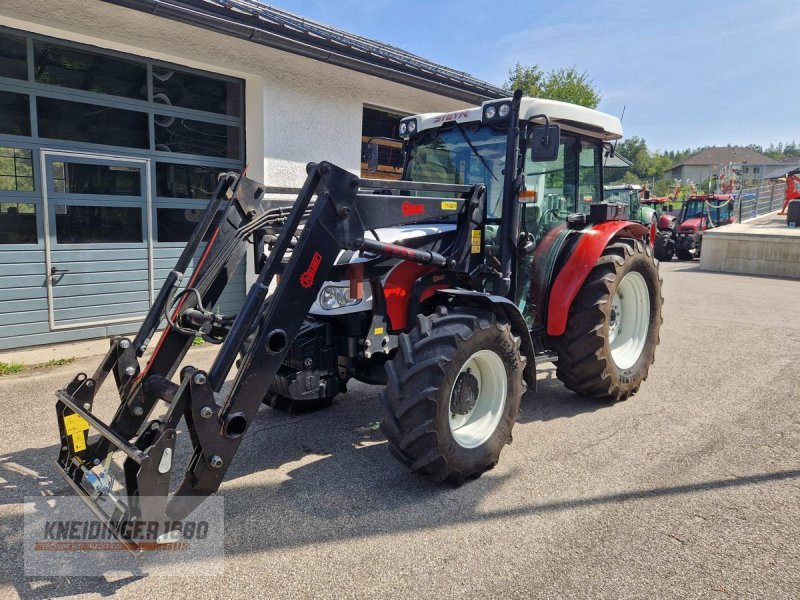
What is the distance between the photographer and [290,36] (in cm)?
672

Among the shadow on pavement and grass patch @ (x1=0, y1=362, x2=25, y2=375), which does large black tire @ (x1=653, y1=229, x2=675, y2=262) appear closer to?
the shadow on pavement

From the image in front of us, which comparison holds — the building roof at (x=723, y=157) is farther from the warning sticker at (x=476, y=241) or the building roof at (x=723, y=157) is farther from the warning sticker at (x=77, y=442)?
the warning sticker at (x=77, y=442)

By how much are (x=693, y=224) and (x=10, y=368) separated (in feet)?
64.3

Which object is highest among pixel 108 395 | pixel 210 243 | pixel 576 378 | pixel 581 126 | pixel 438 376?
pixel 581 126

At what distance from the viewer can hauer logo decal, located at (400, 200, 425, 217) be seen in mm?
3367

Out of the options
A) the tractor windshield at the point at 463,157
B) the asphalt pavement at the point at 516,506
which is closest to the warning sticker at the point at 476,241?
the tractor windshield at the point at 463,157

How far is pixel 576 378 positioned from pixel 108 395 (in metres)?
4.00

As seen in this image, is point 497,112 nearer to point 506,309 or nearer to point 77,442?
point 506,309

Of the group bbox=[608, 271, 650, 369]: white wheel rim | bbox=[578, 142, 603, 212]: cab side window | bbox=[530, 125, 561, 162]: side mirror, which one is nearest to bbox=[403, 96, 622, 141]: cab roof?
bbox=[578, 142, 603, 212]: cab side window

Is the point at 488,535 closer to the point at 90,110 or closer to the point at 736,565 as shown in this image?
the point at 736,565

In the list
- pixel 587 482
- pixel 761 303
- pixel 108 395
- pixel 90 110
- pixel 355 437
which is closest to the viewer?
pixel 587 482

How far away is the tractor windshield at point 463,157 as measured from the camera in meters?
4.18

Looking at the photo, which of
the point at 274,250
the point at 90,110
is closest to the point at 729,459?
the point at 274,250

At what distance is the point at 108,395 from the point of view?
4.92 meters
